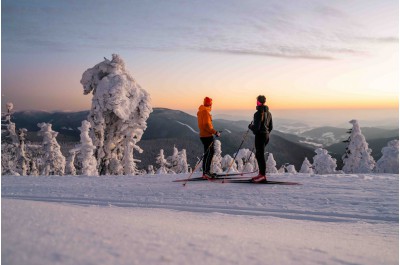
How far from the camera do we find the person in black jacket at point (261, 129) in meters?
9.70

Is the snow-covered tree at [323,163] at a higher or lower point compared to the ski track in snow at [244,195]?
lower

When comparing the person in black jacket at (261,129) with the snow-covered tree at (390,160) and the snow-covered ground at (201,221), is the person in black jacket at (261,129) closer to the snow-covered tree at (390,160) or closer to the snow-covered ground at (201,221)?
the snow-covered ground at (201,221)

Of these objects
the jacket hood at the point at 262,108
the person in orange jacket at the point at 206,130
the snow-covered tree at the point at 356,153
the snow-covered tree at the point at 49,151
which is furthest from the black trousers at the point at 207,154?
the snow-covered tree at the point at 356,153

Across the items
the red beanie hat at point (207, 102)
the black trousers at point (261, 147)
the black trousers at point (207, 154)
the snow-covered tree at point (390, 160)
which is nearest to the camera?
the black trousers at point (261, 147)

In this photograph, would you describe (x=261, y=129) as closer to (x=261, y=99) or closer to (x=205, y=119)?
(x=261, y=99)

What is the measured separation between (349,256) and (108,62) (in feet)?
79.8

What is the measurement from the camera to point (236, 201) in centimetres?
760

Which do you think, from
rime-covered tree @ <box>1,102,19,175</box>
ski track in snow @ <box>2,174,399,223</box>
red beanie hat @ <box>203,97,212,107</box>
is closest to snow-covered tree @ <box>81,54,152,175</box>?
rime-covered tree @ <box>1,102,19,175</box>

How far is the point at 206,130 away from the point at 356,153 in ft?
122

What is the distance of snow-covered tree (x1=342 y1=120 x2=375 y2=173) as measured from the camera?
133ft

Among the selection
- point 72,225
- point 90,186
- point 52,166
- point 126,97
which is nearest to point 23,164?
point 52,166

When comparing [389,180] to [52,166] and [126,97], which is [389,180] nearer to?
[126,97]

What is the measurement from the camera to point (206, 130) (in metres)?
10.8

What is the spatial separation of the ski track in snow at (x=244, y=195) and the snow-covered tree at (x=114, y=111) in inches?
552
